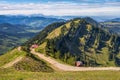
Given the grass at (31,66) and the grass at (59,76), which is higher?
the grass at (59,76)

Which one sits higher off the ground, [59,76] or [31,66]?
[59,76]

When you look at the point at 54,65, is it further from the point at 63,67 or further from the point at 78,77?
the point at 78,77

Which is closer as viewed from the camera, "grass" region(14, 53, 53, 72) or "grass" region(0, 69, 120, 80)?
"grass" region(0, 69, 120, 80)

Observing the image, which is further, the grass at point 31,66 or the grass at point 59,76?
the grass at point 31,66

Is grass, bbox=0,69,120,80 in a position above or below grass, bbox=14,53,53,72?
above

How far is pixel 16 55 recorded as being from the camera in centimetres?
16712

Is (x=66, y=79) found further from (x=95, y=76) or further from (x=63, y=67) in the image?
(x=63, y=67)

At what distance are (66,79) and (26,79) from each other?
12.8 metres

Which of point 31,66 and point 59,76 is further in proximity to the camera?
point 31,66

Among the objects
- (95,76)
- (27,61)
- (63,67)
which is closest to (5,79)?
(95,76)

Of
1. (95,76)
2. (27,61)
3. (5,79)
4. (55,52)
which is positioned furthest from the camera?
(55,52)

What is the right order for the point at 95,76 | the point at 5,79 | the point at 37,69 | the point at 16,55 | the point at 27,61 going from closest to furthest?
the point at 5,79 < the point at 95,76 < the point at 37,69 < the point at 27,61 < the point at 16,55

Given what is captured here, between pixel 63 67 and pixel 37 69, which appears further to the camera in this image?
pixel 63 67

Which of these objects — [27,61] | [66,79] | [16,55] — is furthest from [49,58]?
[66,79]
